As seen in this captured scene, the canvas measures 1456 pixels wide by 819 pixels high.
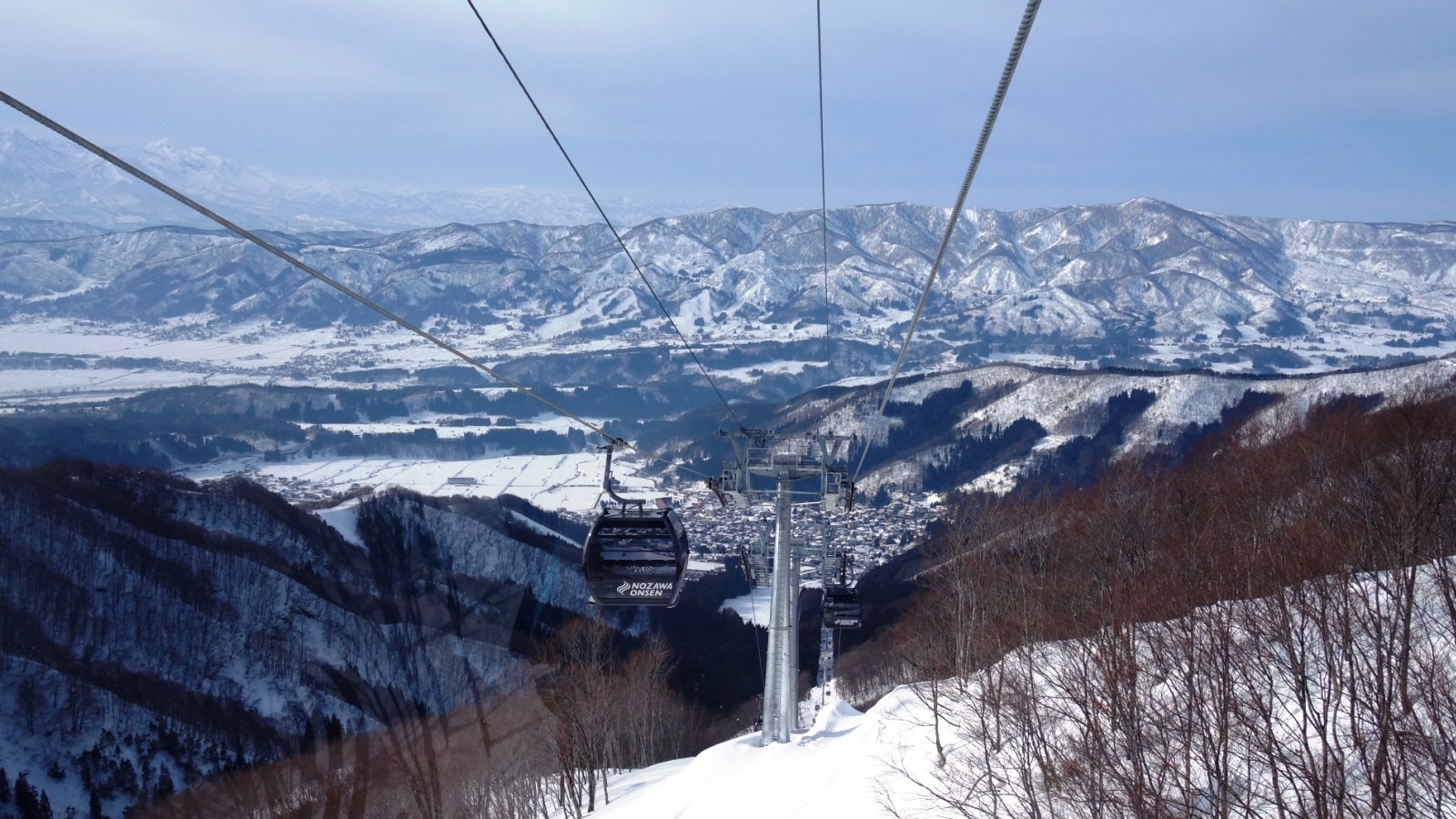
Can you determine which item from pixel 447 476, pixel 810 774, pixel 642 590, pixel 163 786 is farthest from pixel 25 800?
pixel 447 476

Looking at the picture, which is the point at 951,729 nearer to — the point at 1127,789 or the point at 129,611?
the point at 1127,789

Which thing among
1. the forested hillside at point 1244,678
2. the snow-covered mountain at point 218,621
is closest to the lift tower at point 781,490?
the forested hillside at point 1244,678

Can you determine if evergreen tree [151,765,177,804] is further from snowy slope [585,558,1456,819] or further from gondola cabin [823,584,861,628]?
snowy slope [585,558,1456,819]

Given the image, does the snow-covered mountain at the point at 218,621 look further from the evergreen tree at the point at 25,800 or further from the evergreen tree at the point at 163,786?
the evergreen tree at the point at 25,800

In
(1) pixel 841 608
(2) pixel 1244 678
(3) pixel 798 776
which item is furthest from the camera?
(1) pixel 841 608

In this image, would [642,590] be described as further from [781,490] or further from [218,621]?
[218,621]

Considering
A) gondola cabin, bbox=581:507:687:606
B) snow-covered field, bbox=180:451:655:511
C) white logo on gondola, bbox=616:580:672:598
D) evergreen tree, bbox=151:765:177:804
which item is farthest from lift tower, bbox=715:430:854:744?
snow-covered field, bbox=180:451:655:511
